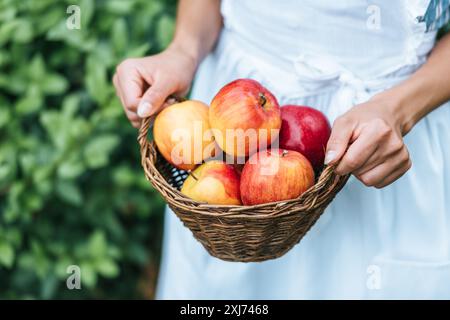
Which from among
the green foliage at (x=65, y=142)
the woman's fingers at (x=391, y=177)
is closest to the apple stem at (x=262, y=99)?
the woman's fingers at (x=391, y=177)

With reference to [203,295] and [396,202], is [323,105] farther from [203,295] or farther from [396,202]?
[203,295]

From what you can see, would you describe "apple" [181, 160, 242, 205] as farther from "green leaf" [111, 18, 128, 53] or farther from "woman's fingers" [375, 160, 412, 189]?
"green leaf" [111, 18, 128, 53]

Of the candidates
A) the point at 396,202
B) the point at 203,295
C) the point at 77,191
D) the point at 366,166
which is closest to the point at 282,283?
the point at 203,295

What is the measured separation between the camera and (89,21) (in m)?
1.61

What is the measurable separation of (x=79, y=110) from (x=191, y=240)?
0.64m

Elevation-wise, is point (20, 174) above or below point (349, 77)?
below

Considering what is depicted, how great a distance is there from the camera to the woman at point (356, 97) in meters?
0.98

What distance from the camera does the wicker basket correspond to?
0.85 metres

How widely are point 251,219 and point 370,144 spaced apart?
0.20m

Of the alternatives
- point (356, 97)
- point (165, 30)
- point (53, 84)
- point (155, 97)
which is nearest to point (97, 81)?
point (53, 84)

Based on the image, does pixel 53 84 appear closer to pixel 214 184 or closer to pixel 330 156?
pixel 214 184

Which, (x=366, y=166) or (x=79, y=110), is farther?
(x=79, y=110)

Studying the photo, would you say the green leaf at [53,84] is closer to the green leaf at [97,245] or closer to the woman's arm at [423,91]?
the green leaf at [97,245]

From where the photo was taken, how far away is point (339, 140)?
86 centimetres
